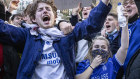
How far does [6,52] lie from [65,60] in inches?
22.4

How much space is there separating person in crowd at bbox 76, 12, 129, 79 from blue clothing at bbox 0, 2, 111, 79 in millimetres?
409

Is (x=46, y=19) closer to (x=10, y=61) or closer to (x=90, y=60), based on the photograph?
(x=10, y=61)

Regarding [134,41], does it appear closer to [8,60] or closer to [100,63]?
[100,63]

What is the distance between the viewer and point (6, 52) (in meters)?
2.10

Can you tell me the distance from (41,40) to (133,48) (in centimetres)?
89

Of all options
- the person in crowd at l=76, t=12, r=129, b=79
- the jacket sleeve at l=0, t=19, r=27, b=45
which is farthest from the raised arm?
the jacket sleeve at l=0, t=19, r=27, b=45

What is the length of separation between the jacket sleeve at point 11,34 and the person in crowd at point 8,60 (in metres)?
0.06

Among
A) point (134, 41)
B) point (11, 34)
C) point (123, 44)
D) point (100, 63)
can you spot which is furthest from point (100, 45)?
point (11, 34)

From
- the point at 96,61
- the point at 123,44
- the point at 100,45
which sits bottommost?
the point at 96,61

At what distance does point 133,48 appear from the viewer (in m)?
1.98

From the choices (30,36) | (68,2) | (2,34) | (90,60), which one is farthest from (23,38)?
(90,60)

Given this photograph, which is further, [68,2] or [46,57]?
[68,2]

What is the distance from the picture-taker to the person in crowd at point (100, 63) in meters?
2.44

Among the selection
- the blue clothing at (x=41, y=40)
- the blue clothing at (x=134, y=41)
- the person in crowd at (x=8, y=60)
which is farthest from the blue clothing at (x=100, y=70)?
the person in crowd at (x=8, y=60)
